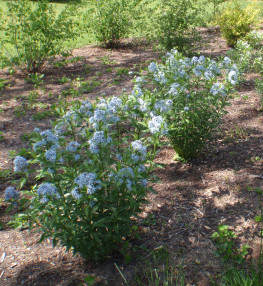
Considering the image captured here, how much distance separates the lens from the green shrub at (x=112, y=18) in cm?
820

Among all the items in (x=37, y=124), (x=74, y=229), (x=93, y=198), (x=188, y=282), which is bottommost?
(x=188, y=282)

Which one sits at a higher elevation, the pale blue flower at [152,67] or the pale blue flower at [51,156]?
the pale blue flower at [152,67]

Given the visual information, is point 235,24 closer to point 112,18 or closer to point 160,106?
point 112,18

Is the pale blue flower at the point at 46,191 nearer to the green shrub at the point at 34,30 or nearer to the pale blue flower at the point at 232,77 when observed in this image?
the pale blue flower at the point at 232,77

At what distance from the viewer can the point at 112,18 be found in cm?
823

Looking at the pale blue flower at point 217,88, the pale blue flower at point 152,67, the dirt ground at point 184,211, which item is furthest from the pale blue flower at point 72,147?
the pale blue flower at point 217,88

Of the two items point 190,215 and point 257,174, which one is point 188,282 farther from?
point 257,174

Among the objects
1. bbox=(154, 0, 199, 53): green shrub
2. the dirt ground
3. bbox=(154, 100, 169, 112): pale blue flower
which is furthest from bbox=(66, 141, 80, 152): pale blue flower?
bbox=(154, 0, 199, 53): green shrub

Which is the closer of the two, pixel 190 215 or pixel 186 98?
pixel 190 215

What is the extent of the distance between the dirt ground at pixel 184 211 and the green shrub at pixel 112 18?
4.16m

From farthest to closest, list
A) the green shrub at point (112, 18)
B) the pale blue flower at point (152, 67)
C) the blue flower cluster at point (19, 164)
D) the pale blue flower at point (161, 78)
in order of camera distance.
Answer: the green shrub at point (112, 18), the pale blue flower at point (152, 67), the pale blue flower at point (161, 78), the blue flower cluster at point (19, 164)

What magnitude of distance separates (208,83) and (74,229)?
7.35 feet

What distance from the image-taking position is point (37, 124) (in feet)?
16.1

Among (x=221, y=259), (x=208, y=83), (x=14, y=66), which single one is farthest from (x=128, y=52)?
(x=221, y=259)
